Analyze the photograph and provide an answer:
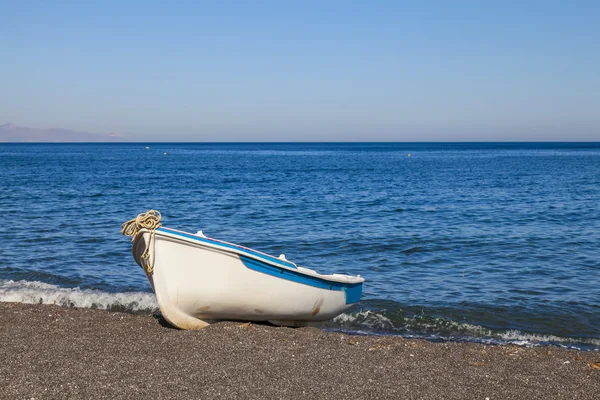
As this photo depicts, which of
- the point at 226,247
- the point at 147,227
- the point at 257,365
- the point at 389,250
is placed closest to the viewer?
the point at 257,365

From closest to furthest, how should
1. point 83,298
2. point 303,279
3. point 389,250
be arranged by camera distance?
1. point 303,279
2. point 83,298
3. point 389,250

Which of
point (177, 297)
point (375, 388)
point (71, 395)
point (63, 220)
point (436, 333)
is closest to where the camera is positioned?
point (71, 395)

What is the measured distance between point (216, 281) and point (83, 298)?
481 centimetres

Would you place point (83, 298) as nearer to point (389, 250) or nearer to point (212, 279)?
point (212, 279)

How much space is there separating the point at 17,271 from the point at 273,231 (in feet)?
31.5

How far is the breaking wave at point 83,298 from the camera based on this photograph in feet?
42.2

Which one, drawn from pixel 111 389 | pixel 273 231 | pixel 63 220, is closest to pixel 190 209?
pixel 63 220

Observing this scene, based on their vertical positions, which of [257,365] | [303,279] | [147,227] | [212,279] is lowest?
[257,365]

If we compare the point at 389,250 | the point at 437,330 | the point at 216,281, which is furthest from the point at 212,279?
the point at 389,250

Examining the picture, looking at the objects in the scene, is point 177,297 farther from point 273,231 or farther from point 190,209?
point 190,209

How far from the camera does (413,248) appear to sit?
63.5 feet

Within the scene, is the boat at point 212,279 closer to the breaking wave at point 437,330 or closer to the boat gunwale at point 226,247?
the boat gunwale at point 226,247

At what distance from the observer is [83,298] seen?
43.8 ft

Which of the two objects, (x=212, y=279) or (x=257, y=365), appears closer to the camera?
(x=257, y=365)
